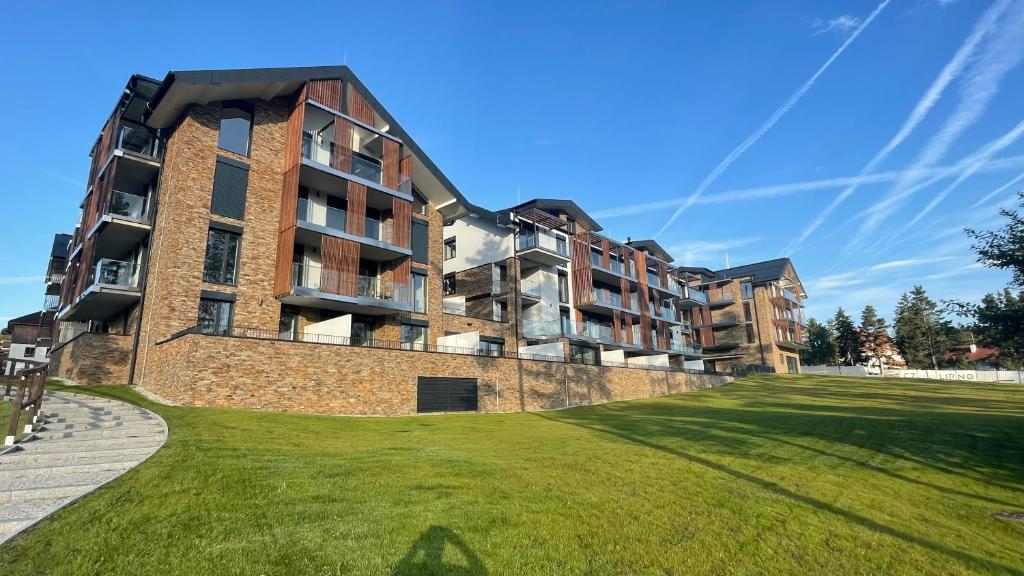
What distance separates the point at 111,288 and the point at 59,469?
1613 cm

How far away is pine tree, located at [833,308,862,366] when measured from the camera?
216 ft

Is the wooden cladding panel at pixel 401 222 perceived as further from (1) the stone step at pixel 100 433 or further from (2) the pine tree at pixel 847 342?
(2) the pine tree at pixel 847 342

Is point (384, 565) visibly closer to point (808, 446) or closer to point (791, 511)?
point (791, 511)

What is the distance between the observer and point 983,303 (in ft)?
41.2

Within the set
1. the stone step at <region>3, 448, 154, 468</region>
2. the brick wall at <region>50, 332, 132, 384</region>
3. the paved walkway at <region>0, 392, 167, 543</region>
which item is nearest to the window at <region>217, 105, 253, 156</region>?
the brick wall at <region>50, 332, 132, 384</region>

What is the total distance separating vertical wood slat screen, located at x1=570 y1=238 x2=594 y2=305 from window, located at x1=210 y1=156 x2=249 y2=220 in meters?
22.0

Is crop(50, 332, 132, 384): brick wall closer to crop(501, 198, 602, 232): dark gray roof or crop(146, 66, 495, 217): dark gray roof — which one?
crop(146, 66, 495, 217): dark gray roof

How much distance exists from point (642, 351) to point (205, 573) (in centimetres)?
3805

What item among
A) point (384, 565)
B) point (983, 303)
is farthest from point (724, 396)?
point (384, 565)

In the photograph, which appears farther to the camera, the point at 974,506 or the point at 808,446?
the point at 808,446

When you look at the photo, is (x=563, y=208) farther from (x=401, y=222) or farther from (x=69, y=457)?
(x=69, y=457)

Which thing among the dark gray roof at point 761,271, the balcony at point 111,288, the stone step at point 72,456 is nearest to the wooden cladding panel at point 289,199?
the balcony at point 111,288

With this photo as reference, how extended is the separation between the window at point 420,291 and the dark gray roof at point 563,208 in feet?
31.9

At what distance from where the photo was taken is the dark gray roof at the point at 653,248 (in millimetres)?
45662
